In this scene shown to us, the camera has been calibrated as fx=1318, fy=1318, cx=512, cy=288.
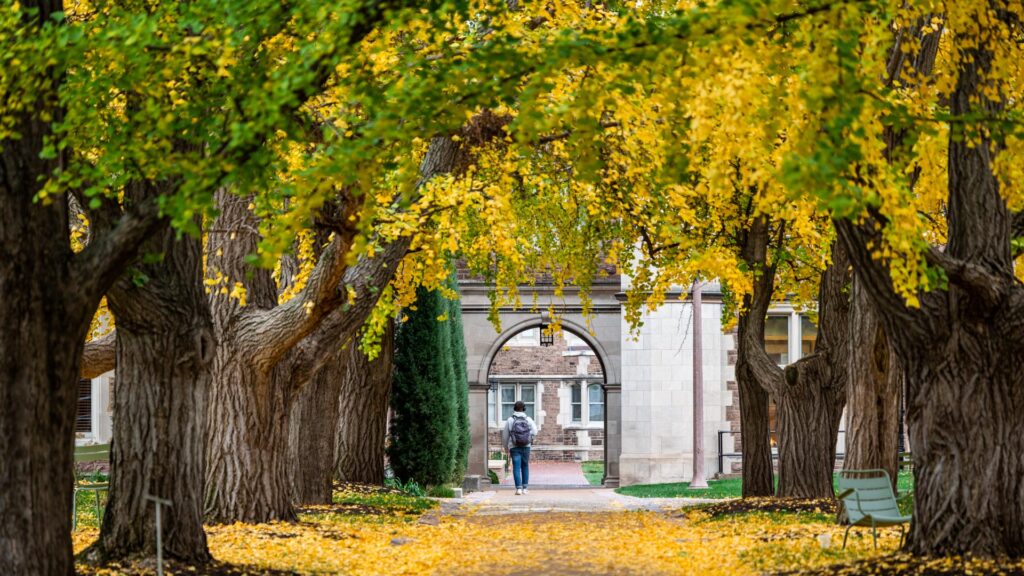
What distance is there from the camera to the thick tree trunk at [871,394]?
1248 centimetres

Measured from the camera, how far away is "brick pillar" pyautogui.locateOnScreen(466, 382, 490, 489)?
3048 centimetres

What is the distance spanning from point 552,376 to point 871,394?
35.9 meters

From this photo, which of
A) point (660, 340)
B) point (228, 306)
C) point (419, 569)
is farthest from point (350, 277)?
point (660, 340)

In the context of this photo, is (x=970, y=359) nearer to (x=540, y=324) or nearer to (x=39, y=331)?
(x=39, y=331)

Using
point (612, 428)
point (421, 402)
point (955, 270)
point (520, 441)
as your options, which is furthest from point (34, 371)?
point (612, 428)

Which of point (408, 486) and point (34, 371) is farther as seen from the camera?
point (408, 486)

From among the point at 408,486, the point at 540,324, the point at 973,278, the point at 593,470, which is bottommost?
the point at 593,470

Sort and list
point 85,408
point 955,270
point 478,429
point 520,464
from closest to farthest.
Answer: point 955,270, point 85,408, point 520,464, point 478,429

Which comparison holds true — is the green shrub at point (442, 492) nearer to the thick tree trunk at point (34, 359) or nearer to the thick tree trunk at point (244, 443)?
the thick tree trunk at point (244, 443)

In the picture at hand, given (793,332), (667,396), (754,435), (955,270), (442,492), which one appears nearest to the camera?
(955,270)

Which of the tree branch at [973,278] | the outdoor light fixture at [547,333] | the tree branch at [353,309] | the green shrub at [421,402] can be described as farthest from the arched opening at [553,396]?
the tree branch at [973,278]

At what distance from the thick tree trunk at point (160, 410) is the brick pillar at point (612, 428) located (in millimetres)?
21663

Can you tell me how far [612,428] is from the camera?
30891mm

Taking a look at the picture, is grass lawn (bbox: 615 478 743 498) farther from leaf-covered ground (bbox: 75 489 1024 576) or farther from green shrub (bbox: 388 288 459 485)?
leaf-covered ground (bbox: 75 489 1024 576)
